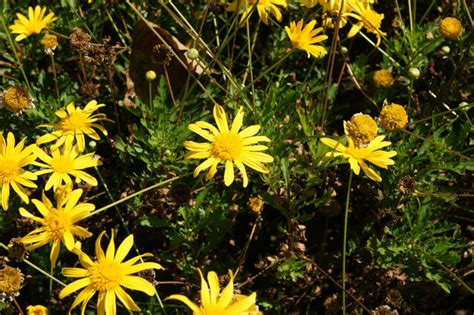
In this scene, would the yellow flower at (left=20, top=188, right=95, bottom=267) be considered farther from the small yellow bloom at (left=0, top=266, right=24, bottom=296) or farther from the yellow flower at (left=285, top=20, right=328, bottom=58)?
the yellow flower at (left=285, top=20, right=328, bottom=58)

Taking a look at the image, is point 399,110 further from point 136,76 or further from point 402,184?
point 136,76

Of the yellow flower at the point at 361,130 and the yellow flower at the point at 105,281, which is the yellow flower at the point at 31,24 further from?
the yellow flower at the point at 361,130

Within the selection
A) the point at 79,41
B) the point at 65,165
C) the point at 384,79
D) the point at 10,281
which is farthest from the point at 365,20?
the point at 10,281


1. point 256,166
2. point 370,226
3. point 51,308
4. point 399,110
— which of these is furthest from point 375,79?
point 51,308

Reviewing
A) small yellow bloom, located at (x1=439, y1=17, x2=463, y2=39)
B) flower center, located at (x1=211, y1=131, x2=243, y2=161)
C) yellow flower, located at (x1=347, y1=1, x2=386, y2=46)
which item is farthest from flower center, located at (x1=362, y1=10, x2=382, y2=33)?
flower center, located at (x1=211, y1=131, x2=243, y2=161)

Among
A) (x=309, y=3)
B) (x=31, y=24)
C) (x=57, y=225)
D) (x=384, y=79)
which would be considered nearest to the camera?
(x=57, y=225)

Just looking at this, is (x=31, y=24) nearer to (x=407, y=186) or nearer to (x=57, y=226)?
(x=57, y=226)

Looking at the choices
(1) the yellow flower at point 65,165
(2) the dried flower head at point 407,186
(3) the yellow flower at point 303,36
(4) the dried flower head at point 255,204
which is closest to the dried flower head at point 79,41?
(1) the yellow flower at point 65,165
